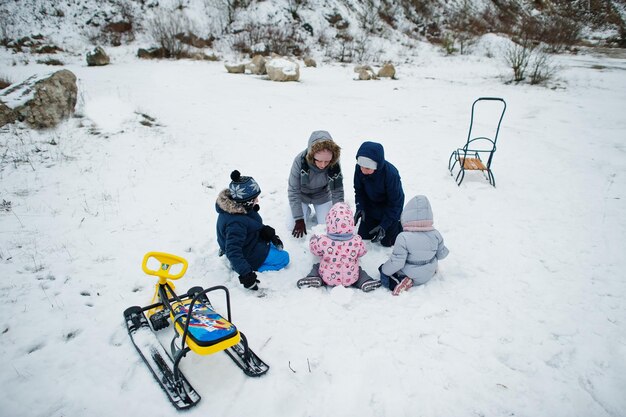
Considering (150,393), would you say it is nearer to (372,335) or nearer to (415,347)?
(372,335)

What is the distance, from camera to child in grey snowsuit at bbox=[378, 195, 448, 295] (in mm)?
3477

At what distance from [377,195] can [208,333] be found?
3.00 metres

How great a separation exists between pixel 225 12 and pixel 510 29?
91.2 ft

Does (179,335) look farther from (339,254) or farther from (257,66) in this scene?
(257,66)

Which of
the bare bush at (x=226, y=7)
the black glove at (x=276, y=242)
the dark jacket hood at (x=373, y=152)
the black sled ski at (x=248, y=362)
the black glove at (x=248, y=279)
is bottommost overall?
the black sled ski at (x=248, y=362)

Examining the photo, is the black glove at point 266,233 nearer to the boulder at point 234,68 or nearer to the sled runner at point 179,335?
the sled runner at point 179,335

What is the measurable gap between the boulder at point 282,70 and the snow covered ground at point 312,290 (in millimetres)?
7388

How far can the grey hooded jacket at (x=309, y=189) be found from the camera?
4.59 m

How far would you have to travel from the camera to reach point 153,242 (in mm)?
4598

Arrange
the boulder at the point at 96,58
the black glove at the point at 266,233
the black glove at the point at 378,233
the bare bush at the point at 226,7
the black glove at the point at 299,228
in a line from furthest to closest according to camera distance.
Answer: the bare bush at the point at 226,7 < the boulder at the point at 96,58 < the black glove at the point at 299,228 < the black glove at the point at 378,233 < the black glove at the point at 266,233

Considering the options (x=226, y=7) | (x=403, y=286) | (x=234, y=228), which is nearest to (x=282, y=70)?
(x=234, y=228)

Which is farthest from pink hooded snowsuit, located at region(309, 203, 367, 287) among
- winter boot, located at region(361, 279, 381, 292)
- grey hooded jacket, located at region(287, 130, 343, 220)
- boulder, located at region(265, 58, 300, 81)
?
boulder, located at region(265, 58, 300, 81)

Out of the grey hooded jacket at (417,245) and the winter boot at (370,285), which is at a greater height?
the grey hooded jacket at (417,245)

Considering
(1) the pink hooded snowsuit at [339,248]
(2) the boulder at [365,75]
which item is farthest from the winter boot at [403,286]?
(2) the boulder at [365,75]
